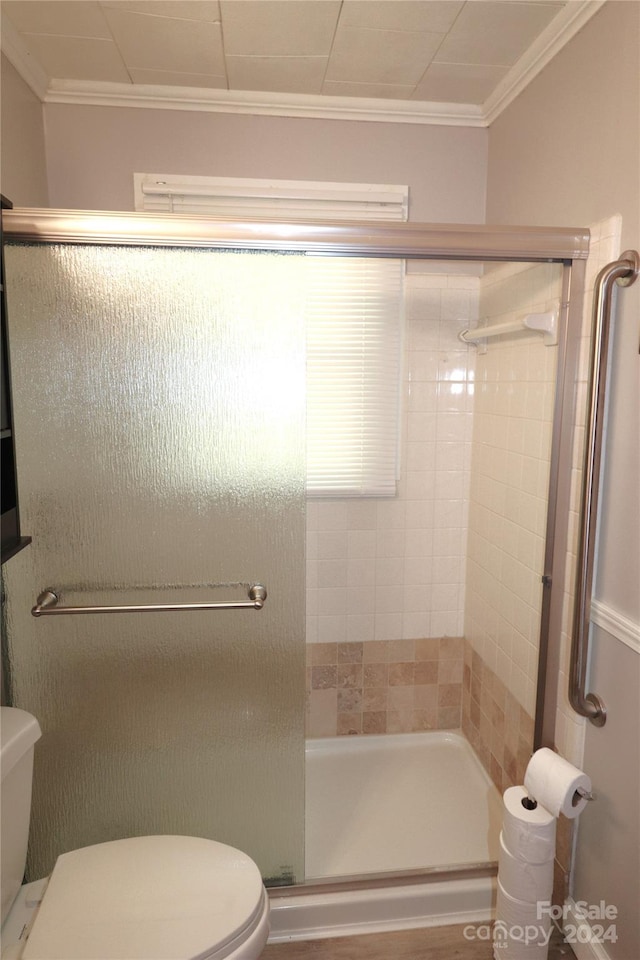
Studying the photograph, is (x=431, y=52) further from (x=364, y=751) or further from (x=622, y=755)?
(x=364, y=751)

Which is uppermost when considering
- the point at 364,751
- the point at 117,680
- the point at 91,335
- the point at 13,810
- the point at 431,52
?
the point at 431,52

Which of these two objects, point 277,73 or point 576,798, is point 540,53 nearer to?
point 277,73

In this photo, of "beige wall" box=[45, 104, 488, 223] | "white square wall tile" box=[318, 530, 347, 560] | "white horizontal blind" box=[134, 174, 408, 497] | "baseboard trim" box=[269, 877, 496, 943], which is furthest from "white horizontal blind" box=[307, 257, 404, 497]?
"baseboard trim" box=[269, 877, 496, 943]

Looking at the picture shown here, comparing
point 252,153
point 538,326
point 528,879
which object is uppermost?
point 252,153

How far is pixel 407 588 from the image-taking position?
239 centimetres

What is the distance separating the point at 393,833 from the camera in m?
1.94

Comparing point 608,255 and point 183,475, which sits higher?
point 608,255

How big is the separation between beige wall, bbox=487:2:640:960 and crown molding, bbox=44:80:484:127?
51cm

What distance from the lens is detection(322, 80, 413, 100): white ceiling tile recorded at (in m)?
1.94

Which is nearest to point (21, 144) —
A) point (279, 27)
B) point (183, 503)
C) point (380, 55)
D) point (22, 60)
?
point (22, 60)

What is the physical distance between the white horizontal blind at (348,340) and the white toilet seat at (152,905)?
1.27m

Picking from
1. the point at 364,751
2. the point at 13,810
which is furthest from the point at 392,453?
the point at 13,810

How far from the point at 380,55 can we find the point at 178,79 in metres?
0.65

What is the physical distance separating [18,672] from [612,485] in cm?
152
